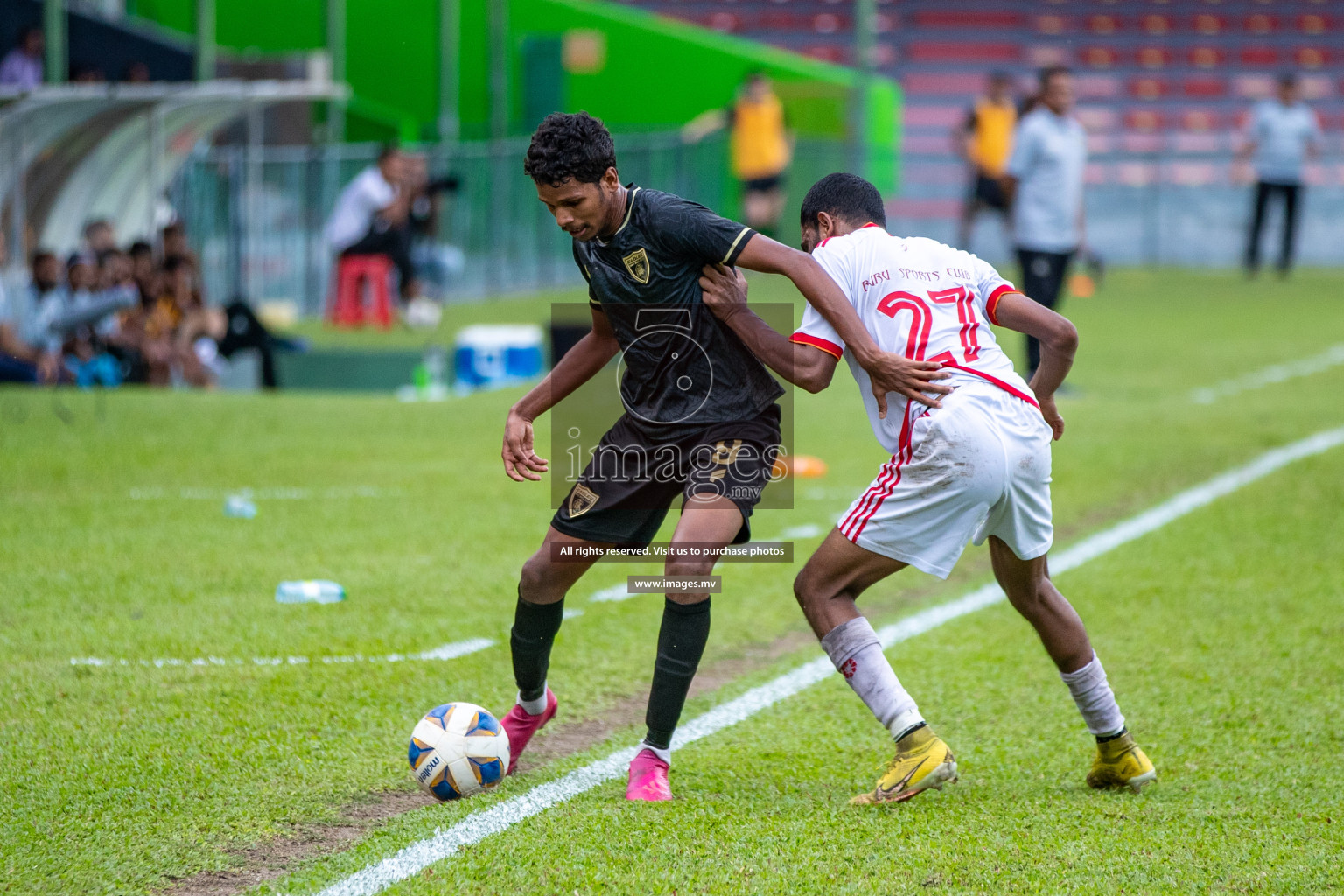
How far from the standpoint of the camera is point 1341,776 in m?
4.34

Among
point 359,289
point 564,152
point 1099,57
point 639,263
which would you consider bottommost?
point 359,289

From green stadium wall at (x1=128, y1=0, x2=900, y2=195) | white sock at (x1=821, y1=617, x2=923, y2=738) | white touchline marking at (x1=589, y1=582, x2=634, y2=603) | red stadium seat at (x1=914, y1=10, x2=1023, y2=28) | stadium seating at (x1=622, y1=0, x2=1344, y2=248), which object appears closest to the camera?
white sock at (x1=821, y1=617, x2=923, y2=738)

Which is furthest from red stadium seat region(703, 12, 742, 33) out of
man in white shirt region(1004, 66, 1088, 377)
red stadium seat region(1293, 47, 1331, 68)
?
man in white shirt region(1004, 66, 1088, 377)

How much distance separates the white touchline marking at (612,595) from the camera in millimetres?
6699

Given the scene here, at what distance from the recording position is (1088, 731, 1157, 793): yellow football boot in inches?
166

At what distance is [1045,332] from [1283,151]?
797 inches

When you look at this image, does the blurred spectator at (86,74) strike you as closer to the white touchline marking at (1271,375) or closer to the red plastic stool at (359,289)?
the red plastic stool at (359,289)

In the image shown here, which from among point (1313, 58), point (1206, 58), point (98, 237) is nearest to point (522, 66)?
point (98, 237)

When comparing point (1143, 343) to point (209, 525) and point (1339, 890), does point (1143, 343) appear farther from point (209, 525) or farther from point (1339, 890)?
point (1339, 890)

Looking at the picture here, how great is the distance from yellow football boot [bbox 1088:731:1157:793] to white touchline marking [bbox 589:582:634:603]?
2827 millimetres

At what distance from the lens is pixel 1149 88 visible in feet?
110

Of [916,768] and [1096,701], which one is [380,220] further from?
[916,768]

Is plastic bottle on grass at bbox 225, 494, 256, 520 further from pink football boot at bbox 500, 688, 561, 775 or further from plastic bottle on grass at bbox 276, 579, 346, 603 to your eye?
pink football boot at bbox 500, 688, 561, 775

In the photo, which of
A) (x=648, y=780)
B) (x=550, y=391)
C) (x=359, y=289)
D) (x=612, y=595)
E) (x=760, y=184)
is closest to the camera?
(x=648, y=780)
